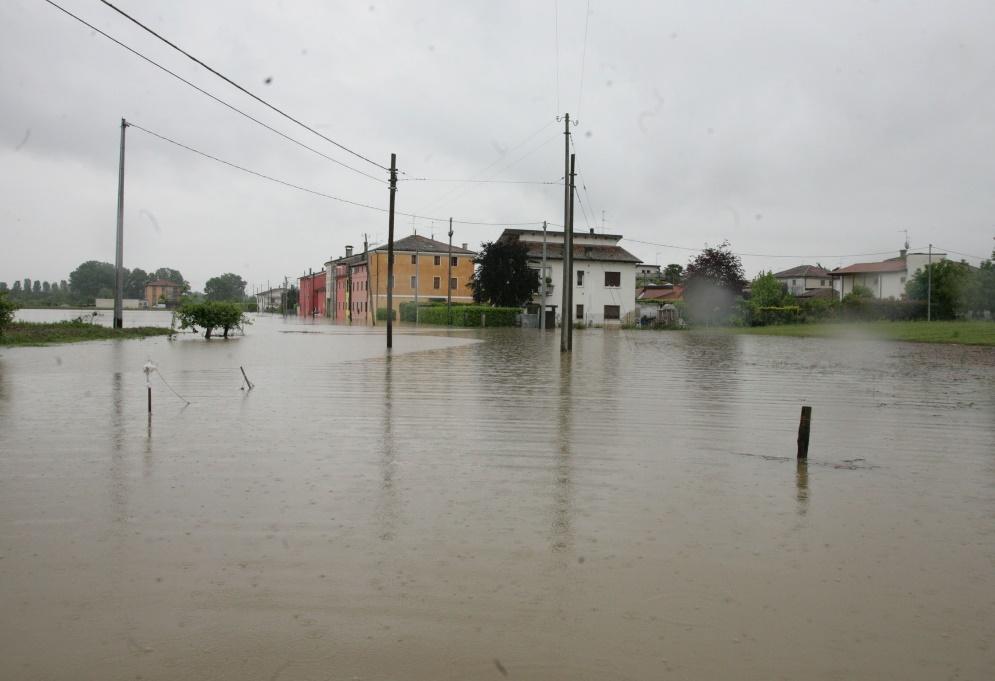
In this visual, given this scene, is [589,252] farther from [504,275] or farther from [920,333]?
[920,333]

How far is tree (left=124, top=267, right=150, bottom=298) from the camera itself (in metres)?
169

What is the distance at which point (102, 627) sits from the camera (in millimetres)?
3951

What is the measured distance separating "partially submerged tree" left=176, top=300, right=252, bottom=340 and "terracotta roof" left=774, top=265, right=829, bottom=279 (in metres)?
97.9

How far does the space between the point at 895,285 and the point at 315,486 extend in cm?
10415

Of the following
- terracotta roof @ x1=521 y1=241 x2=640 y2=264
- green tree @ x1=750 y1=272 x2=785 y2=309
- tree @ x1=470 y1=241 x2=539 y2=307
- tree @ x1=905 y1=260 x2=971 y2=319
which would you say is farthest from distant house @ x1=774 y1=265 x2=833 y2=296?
tree @ x1=470 y1=241 x2=539 y2=307

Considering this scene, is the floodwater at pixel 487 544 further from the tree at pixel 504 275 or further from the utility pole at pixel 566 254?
the tree at pixel 504 275

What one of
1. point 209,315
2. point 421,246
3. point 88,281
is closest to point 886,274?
point 421,246

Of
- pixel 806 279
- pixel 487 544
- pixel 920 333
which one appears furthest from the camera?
pixel 806 279

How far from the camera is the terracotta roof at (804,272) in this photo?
387ft

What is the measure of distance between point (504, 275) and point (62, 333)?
1471 inches

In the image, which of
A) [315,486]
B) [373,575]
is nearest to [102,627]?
[373,575]

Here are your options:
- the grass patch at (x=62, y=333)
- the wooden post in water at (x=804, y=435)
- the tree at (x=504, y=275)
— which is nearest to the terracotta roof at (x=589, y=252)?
the tree at (x=504, y=275)

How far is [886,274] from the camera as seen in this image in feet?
321

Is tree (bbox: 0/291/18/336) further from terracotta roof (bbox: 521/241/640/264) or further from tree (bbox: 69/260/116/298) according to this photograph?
tree (bbox: 69/260/116/298)
